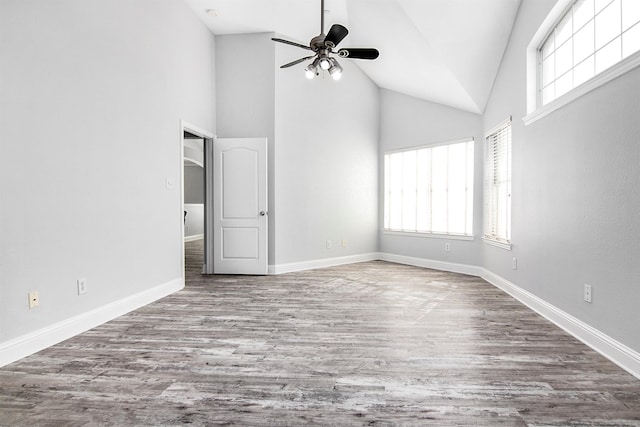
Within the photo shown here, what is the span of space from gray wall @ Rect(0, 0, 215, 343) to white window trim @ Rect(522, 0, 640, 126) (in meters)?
3.95

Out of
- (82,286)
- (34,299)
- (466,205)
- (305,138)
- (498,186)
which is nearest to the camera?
(34,299)

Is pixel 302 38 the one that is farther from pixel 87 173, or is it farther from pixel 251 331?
pixel 251 331

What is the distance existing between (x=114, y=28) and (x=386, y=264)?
5078 mm

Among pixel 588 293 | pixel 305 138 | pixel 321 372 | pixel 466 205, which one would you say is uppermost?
pixel 305 138

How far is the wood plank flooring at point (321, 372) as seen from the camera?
1.81 meters

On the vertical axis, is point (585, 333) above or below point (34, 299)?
below

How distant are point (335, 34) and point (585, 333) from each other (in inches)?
128

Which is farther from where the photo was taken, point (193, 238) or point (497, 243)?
point (193, 238)

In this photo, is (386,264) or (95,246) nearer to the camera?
(95,246)

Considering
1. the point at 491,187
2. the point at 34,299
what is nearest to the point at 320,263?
the point at 491,187

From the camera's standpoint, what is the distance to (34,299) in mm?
2609

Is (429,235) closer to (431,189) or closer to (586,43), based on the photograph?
(431,189)

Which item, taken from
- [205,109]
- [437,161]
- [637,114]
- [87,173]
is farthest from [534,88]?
[87,173]

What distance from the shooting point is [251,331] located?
3006 millimetres
